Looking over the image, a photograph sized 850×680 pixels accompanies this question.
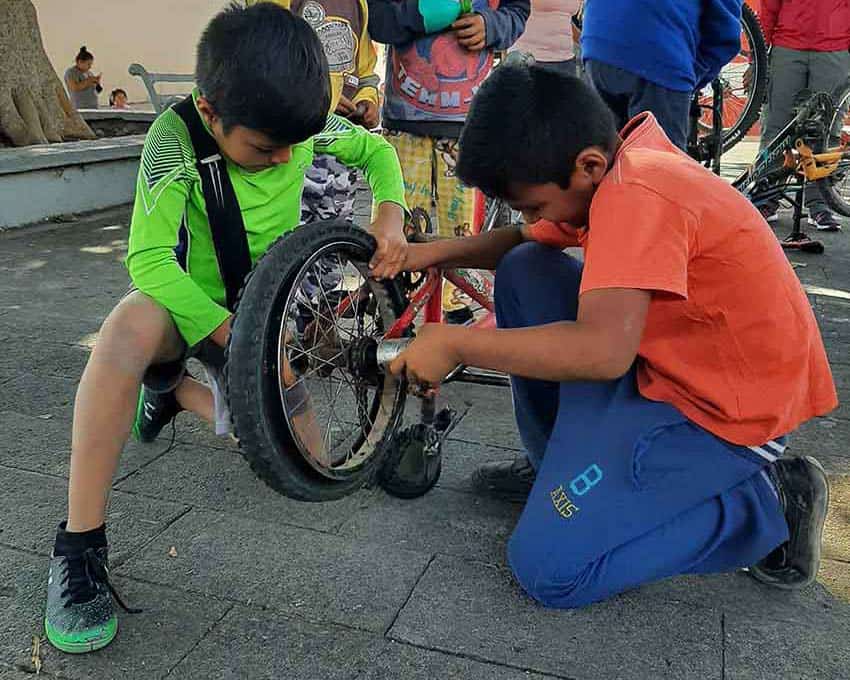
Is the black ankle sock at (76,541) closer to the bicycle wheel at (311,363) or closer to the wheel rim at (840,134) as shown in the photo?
the bicycle wheel at (311,363)

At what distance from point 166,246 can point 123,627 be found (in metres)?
0.76

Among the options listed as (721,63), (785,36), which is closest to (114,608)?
(721,63)

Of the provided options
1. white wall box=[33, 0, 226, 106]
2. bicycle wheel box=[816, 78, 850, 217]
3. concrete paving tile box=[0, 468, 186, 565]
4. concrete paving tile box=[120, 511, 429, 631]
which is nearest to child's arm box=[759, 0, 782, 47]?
bicycle wheel box=[816, 78, 850, 217]

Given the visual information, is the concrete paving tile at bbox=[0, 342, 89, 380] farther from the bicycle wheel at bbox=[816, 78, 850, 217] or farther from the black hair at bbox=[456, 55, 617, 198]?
the bicycle wheel at bbox=[816, 78, 850, 217]

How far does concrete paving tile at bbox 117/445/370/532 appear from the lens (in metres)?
2.12

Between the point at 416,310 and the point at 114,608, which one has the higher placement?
the point at 416,310

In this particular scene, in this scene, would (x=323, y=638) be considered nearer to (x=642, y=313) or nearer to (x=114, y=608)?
(x=114, y=608)

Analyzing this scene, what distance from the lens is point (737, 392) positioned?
5.79 ft

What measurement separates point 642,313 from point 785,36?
4207 millimetres

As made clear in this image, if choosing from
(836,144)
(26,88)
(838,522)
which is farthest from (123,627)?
(26,88)

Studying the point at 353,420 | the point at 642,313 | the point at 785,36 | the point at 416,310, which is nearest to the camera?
the point at 642,313

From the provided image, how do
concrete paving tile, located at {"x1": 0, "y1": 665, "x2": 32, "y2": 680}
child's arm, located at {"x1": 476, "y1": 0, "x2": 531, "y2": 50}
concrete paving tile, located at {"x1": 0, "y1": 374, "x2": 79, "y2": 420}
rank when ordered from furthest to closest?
child's arm, located at {"x1": 476, "y1": 0, "x2": 531, "y2": 50}, concrete paving tile, located at {"x1": 0, "y1": 374, "x2": 79, "y2": 420}, concrete paving tile, located at {"x1": 0, "y1": 665, "x2": 32, "y2": 680}

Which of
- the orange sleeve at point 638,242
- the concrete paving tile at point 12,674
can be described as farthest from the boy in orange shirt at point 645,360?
the concrete paving tile at point 12,674

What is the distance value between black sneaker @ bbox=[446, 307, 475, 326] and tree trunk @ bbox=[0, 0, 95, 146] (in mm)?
4849
